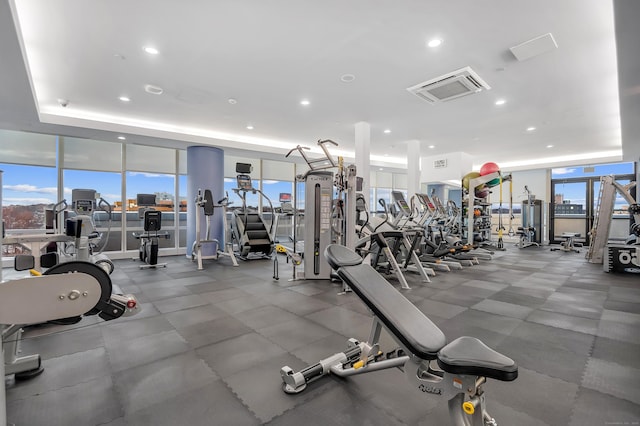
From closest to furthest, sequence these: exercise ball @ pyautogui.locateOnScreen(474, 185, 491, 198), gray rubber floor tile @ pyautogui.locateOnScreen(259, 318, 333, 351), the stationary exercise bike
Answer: gray rubber floor tile @ pyautogui.locateOnScreen(259, 318, 333, 351) < the stationary exercise bike < exercise ball @ pyautogui.locateOnScreen(474, 185, 491, 198)

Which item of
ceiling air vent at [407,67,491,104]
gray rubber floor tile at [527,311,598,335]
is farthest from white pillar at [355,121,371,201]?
gray rubber floor tile at [527,311,598,335]

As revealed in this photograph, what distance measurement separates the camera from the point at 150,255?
6.41m

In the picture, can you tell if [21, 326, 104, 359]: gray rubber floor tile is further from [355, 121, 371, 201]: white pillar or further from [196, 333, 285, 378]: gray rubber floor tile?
[355, 121, 371, 201]: white pillar

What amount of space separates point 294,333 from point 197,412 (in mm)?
1247

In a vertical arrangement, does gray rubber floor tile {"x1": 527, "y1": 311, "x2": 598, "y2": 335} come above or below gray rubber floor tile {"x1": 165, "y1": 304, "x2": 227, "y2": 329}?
above

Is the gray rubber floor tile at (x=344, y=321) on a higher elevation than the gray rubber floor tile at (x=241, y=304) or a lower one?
higher

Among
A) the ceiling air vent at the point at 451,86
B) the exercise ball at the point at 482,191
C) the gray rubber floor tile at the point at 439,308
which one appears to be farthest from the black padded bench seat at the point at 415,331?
the exercise ball at the point at 482,191

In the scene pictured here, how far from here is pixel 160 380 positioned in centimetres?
213

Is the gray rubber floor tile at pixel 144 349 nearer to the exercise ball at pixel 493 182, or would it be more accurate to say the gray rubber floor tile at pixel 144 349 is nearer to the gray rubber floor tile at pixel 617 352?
the gray rubber floor tile at pixel 617 352

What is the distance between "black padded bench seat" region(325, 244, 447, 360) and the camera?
150 centimetres

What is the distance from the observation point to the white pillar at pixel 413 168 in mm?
8594

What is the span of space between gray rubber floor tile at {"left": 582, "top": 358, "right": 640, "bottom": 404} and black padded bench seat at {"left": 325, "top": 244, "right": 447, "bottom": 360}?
1428 mm

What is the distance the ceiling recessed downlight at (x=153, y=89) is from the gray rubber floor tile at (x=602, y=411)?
20.7ft

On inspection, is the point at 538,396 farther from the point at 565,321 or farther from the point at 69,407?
the point at 69,407
